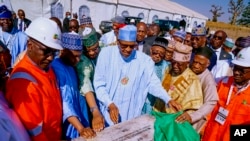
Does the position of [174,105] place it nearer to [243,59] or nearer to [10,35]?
[243,59]

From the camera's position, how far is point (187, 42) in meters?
4.91

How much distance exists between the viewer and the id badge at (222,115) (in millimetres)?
2584

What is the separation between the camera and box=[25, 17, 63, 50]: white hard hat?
64.9 inches

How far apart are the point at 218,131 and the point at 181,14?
68.2 ft

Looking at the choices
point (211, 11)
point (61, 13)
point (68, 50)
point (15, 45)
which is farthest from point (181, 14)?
point (211, 11)

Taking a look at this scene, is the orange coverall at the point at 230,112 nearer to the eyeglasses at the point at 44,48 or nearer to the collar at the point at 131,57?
the collar at the point at 131,57

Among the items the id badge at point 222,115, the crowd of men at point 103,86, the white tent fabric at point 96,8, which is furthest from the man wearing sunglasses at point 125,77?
the white tent fabric at point 96,8

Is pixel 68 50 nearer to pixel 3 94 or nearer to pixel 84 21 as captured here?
pixel 3 94

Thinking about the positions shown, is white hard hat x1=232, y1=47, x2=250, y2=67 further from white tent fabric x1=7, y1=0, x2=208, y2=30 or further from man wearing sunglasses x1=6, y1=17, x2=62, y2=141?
white tent fabric x1=7, y1=0, x2=208, y2=30

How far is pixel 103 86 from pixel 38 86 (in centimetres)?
97

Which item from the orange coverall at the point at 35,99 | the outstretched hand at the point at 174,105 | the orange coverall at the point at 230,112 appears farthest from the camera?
the orange coverall at the point at 230,112

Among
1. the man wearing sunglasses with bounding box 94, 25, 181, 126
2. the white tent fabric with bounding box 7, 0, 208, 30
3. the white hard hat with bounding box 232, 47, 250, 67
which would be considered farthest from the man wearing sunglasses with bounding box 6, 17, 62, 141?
the white tent fabric with bounding box 7, 0, 208, 30

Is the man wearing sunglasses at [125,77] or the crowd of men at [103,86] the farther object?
the man wearing sunglasses at [125,77]

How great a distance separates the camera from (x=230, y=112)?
255 cm
